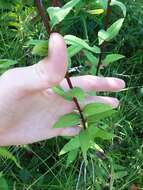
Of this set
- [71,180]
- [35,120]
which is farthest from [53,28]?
[71,180]

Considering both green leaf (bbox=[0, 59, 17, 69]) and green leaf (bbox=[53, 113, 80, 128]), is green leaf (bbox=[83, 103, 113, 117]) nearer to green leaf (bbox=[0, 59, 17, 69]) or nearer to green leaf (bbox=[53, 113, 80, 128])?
green leaf (bbox=[53, 113, 80, 128])

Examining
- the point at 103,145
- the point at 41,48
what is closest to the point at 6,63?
the point at 41,48

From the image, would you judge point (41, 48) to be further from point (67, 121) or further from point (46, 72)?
point (67, 121)

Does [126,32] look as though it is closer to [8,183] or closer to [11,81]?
[8,183]

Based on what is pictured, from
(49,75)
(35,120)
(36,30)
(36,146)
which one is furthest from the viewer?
(36,30)

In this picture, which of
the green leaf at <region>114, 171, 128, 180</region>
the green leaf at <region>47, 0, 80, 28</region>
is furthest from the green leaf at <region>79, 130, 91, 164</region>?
the green leaf at <region>114, 171, 128, 180</region>
